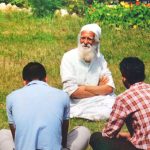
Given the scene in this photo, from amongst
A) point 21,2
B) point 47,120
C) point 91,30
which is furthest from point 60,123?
point 21,2

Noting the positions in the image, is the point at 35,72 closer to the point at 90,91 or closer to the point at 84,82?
the point at 90,91

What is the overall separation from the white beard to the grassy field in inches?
68.3

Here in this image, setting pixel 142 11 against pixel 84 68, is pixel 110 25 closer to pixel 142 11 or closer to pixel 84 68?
pixel 142 11

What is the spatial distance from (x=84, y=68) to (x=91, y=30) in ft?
2.38

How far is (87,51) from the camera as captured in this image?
1032 cm

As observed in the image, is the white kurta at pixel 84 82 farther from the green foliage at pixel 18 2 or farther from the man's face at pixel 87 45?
the green foliage at pixel 18 2

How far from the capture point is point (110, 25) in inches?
688

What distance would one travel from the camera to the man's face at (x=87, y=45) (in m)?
10.3

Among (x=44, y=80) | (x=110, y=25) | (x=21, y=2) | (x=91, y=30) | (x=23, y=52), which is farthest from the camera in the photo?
(x=21, y=2)

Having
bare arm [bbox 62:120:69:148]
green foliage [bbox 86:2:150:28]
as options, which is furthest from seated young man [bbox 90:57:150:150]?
green foliage [bbox 86:2:150:28]

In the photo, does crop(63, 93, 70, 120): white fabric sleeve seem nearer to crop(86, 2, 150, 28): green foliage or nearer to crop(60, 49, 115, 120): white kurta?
crop(60, 49, 115, 120): white kurta

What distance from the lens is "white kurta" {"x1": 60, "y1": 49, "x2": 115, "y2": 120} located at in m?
10.3

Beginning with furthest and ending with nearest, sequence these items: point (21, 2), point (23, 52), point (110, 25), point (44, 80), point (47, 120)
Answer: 1. point (21, 2)
2. point (110, 25)
3. point (23, 52)
4. point (44, 80)
5. point (47, 120)

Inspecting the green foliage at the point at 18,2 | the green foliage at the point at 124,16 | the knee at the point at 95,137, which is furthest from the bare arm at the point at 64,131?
the green foliage at the point at 18,2
